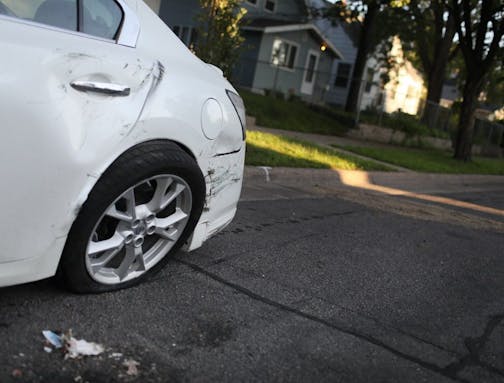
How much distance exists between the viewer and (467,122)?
781 inches

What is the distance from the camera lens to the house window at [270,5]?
30.1 meters

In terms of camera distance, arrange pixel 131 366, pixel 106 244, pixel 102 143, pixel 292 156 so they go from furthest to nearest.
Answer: pixel 292 156, pixel 106 244, pixel 102 143, pixel 131 366

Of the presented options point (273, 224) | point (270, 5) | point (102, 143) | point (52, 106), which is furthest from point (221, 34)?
point (270, 5)

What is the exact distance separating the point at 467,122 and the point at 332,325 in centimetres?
1801

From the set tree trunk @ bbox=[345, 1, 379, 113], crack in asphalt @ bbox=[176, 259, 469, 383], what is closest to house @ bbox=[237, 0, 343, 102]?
tree trunk @ bbox=[345, 1, 379, 113]

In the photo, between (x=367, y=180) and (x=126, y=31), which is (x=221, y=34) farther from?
(x=126, y=31)

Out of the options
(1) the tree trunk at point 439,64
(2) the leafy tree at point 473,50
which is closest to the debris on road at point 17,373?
(2) the leafy tree at point 473,50

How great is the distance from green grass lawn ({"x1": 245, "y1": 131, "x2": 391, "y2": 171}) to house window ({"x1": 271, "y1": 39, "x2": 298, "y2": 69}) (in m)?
15.5

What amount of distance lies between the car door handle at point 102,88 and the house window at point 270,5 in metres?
28.5

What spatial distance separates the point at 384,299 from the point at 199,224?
1372mm

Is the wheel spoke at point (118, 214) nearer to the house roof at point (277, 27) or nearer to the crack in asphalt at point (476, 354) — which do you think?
the crack in asphalt at point (476, 354)

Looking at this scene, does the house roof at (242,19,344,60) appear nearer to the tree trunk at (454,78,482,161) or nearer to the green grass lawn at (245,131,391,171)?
the tree trunk at (454,78,482,161)

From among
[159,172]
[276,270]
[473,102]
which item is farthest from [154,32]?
[473,102]

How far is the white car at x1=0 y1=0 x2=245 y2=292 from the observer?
257 centimetres
